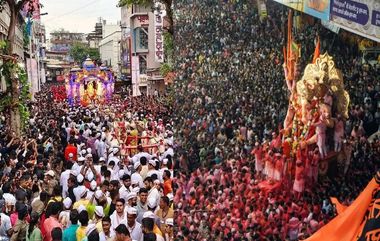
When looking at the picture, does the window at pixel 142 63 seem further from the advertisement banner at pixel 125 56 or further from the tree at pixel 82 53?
the tree at pixel 82 53

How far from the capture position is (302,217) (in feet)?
11.6

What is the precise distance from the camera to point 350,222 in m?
3.21

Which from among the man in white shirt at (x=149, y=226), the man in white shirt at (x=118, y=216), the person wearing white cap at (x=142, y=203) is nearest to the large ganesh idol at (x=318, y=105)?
the man in white shirt at (x=149, y=226)

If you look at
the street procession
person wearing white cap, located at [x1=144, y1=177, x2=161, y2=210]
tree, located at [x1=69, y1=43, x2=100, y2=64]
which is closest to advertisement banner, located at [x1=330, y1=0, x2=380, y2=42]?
the street procession

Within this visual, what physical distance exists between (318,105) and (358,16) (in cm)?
60

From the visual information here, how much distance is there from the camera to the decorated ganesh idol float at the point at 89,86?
29.8m

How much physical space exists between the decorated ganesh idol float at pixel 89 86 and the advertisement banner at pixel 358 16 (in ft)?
87.3

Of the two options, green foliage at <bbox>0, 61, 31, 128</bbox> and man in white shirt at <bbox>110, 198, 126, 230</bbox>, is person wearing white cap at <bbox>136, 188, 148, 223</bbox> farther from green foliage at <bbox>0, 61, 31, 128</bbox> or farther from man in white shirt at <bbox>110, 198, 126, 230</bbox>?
green foliage at <bbox>0, 61, 31, 128</bbox>

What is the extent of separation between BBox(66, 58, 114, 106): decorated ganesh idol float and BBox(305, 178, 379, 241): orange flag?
1042 inches

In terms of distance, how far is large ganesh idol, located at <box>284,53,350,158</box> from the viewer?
329cm

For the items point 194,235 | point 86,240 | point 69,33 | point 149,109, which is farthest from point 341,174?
point 69,33

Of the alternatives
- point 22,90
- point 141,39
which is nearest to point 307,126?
point 22,90

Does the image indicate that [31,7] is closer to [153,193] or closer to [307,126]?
[153,193]

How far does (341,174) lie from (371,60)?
65cm
